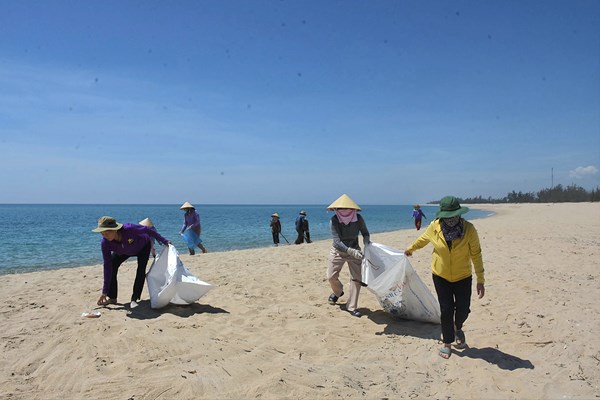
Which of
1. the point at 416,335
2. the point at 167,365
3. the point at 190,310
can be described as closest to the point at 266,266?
the point at 190,310

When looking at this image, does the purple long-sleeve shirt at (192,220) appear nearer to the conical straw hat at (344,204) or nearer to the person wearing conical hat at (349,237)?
A: the person wearing conical hat at (349,237)

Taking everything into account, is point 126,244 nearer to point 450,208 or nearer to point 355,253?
point 355,253

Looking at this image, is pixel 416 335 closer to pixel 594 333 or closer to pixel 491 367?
pixel 491 367

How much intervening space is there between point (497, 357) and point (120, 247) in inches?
190

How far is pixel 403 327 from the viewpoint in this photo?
487cm

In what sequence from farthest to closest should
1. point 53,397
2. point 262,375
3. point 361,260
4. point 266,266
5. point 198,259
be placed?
point 198,259, point 266,266, point 361,260, point 262,375, point 53,397

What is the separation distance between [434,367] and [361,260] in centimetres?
193

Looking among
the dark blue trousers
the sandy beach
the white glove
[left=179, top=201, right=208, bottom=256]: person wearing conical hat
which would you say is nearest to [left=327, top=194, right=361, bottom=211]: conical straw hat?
the white glove

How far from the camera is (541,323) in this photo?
15.3ft

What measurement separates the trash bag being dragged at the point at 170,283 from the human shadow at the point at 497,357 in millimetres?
3498

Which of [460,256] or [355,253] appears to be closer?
[460,256]

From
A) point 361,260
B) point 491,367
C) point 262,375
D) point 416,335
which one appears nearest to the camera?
point 262,375

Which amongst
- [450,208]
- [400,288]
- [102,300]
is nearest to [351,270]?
[400,288]

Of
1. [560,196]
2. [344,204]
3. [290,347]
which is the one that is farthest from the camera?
[560,196]
